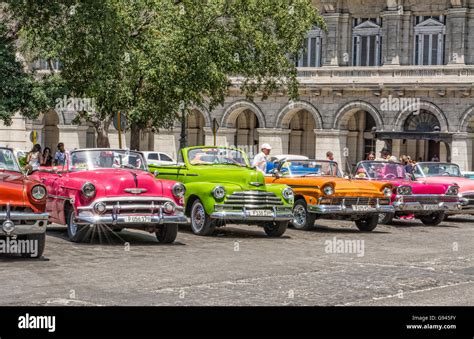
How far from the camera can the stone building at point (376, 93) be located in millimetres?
46219

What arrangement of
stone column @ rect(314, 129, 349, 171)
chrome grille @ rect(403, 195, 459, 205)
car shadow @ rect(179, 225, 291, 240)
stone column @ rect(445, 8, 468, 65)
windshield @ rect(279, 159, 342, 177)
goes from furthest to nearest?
stone column @ rect(314, 129, 349, 171) → stone column @ rect(445, 8, 468, 65) → chrome grille @ rect(403, 195, 459, 205) → windshield @ rect(279, 159, 342, 177) → car shadow @ rect(179, 225, 291, 240)

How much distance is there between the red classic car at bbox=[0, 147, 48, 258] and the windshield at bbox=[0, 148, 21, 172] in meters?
0.72

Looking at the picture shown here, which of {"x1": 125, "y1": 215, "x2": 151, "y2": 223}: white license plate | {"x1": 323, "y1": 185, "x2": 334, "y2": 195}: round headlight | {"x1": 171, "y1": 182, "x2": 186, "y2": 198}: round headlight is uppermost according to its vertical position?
{"x1": 171, "y1": 182, "x2": 186, "y2": 198}: round headlight

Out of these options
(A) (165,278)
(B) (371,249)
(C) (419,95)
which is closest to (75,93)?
(B) (371,249)

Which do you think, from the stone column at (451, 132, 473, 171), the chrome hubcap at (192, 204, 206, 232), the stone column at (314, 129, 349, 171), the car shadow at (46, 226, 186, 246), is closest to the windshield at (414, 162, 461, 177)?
the chrome hubcap at (192, 204, 206, 232)

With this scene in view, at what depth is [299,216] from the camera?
23.0 metres

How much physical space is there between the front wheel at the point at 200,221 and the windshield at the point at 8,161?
4.69 metres

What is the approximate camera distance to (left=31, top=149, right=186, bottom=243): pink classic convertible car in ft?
56.9

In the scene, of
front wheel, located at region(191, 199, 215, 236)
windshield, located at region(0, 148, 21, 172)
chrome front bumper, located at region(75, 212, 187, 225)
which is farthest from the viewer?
front wheel, located at region(191, 199, 215, 236)

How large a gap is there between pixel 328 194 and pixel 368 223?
167cm

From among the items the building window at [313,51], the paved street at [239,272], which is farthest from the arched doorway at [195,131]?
the paved street at [239,272]

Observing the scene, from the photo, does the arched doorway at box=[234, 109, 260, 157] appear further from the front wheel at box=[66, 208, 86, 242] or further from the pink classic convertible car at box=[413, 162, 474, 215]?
the front wheel at box=[66, 208, 86, 242]
